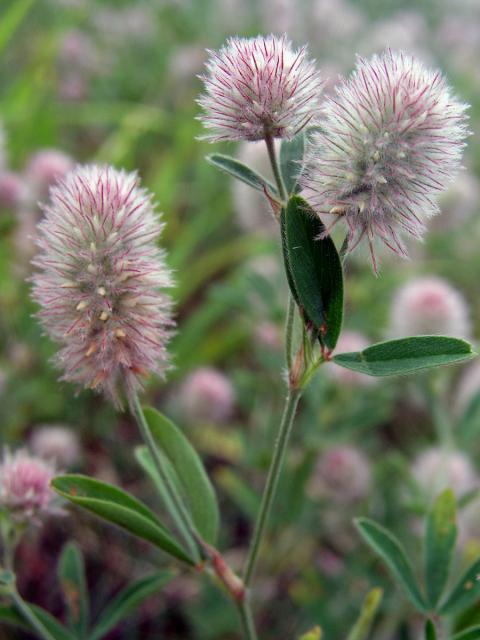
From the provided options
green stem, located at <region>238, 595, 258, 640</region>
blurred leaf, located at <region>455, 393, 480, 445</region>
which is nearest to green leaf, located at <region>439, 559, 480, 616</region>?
green stem, located at <region>238, 595, 258, 640</region>

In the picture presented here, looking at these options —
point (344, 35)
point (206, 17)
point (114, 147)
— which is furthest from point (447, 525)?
point (206, 17)

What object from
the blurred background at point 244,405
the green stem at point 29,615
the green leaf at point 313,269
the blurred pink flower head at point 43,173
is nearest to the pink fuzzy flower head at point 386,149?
the green leaf at point 313,269

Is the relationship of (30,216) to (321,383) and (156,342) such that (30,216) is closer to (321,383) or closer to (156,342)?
(321,383)

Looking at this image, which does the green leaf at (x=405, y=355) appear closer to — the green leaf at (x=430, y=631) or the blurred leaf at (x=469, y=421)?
the green leaf at (x=430, y=631)

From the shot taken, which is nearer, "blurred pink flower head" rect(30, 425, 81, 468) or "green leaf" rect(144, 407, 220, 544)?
"green leaf" rect(144, 407, 220, 544)

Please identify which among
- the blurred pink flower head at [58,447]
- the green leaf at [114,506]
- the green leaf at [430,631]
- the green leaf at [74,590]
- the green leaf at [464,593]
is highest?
the green leaf at [114,506]

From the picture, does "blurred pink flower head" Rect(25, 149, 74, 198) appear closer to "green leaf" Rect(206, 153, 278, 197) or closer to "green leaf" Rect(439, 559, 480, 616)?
"green leaf" Rect(206, 153, 278, 197)

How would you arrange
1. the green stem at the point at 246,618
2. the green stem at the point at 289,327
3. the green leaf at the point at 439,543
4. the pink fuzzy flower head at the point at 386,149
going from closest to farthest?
1. the pink fuzzy flower head at the point at 386,149
2. the green stem at the point at 289,327
3. the green stem at the point at 246,618
4. the green leaf at the point at 439,543
